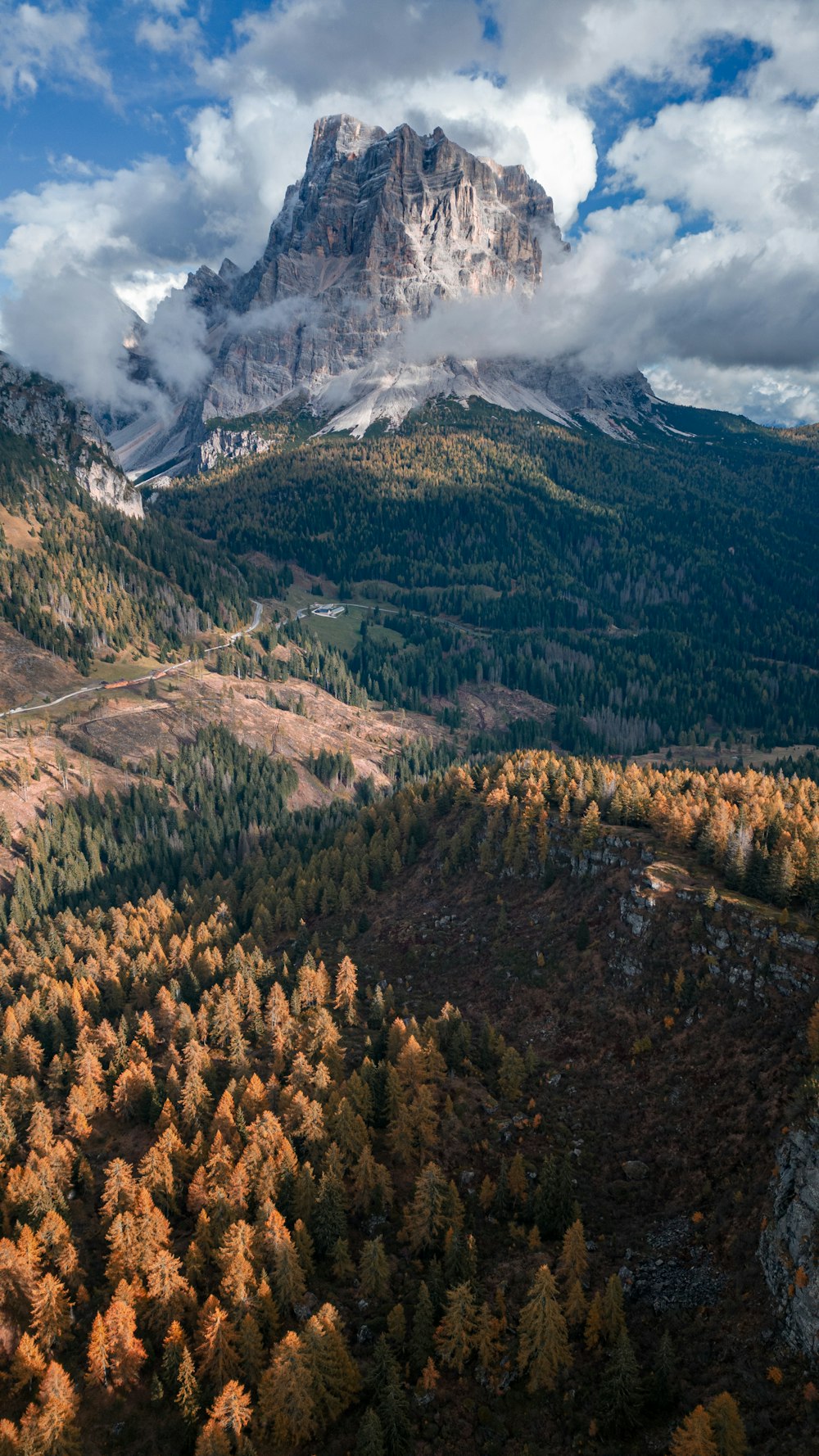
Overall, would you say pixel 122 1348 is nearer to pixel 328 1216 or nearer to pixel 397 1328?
pixel 328 1216

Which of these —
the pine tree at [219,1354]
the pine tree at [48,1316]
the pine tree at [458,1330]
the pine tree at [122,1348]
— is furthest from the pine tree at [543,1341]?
the pine tree at [48,1316]

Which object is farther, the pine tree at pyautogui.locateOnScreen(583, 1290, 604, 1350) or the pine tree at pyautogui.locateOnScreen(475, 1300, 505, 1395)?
the pine tree at pyautogui.locateOnScreen(583, 1290, 604, 1350)

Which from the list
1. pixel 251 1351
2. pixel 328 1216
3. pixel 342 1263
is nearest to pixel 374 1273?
pixel 342 1263

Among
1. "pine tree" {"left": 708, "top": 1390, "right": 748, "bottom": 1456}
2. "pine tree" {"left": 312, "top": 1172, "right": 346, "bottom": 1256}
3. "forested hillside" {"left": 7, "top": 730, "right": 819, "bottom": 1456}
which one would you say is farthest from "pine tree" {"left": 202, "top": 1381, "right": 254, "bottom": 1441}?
"pine tree" {"left": 708, "top": 1390, "right": 748, "bottom": 1456}

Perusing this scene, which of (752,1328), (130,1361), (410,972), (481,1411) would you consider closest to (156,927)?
(410,972)

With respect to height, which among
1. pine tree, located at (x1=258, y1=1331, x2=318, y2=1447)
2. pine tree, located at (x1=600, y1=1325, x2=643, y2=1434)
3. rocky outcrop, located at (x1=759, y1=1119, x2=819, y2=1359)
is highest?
rocky outcrop, located at (x1=759, y1=1119, x2=819, y2=1359)

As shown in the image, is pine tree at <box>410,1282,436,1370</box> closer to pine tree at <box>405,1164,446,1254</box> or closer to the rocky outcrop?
pine tree at <box>405,1164,446,1254</box>

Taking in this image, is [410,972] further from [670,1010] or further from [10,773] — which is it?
[10,773]

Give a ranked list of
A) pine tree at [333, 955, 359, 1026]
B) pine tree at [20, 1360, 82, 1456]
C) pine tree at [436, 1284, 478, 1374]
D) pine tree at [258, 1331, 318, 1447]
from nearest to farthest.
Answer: pine tree at [20, 1360, 82, 1456]
pine tree at [258, 1331, 318, 1447]
pine tree at [436, 1284, 478, 1374]
pine tree at [333, 955, 359, 1026]
